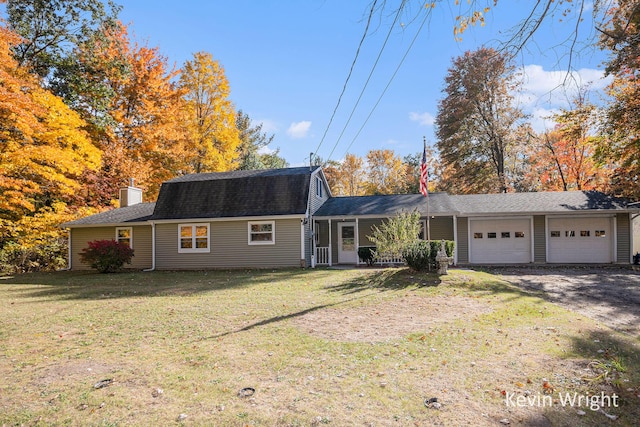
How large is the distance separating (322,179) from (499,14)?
17599mm

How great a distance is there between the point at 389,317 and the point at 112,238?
17363 mm

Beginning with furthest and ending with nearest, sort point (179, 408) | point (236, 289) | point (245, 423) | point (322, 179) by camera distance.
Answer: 1. point (322, 179)
2. point (236, 289)
3. point (179, 408)
4. point (245, 423)

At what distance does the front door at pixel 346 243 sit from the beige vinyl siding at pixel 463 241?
525cm

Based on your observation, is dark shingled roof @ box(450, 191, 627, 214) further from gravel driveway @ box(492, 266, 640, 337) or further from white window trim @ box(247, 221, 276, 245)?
white window trim @ box(247, 221, 276, 245)

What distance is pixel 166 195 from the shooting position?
19.3m

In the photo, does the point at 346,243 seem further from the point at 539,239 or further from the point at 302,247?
the point at 539,239

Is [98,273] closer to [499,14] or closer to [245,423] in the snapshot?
[245,423]

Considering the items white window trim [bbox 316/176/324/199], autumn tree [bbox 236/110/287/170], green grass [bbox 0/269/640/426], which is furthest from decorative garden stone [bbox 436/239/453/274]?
autumn tree [bbox 236/110/287/170]

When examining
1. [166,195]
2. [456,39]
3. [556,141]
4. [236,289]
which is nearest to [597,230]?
[556,141]

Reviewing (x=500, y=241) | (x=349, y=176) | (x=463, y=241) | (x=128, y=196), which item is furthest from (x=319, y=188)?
(x=349, y=176)

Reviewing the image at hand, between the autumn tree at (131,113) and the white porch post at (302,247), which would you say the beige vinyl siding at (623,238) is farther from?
the autumn tree at (131,113)

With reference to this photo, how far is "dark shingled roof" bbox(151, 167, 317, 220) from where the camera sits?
17578 mm

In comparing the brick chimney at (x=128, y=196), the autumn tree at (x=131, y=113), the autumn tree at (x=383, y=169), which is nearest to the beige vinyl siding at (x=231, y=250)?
the brick chimney at (x=128, y=196)

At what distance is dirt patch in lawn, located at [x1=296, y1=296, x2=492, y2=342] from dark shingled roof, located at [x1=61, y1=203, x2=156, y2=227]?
1473 cm
